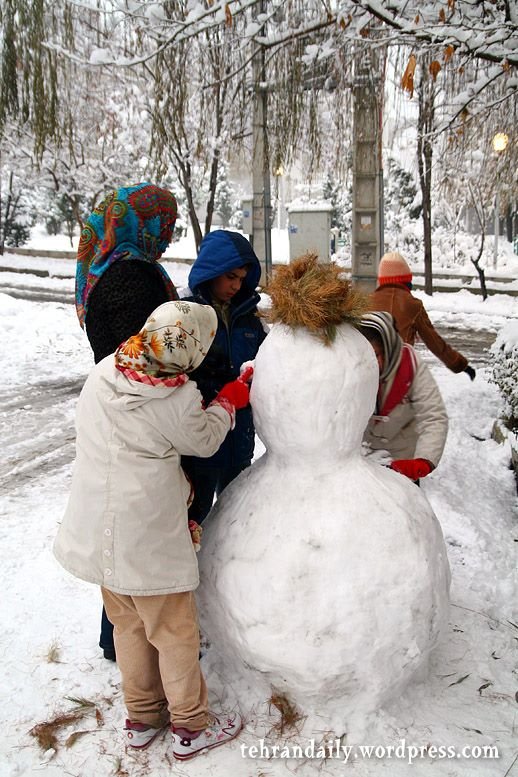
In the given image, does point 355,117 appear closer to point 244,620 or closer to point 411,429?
point 411,429

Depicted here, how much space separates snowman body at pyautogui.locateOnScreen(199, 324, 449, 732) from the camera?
2.25 metres

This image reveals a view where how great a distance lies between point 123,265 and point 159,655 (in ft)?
4.92

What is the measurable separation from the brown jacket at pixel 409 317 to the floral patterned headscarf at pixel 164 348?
2.98 meters

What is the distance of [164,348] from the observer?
6.89 ft

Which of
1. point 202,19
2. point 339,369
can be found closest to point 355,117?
point 202,19

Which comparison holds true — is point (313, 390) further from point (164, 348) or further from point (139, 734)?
point (139, 734)

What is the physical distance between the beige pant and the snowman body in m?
0.18

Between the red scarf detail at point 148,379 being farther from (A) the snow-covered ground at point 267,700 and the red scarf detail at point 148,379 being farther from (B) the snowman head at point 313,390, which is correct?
(A) the snow-covered ground at point 267,700

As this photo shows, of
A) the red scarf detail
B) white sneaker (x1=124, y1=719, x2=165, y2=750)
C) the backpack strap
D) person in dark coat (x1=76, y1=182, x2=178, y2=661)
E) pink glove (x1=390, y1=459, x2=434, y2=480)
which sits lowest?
white sneaker (x1=124, y1=719, x2=165, y2=750)

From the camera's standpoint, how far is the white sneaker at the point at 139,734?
2375 mm

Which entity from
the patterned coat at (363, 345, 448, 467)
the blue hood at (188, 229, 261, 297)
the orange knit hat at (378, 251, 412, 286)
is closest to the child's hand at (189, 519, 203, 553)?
the blue hood at (188, 229, 261, 297)

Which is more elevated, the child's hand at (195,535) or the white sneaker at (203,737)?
the child's hand at (195,535)

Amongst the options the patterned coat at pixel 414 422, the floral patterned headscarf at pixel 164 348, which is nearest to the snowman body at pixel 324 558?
the floral patterned headscarf at pixel 164 348

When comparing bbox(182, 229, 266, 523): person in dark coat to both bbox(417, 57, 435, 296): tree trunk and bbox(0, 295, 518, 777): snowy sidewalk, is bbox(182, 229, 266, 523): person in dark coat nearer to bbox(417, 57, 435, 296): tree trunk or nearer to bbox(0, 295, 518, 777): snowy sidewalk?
bbox(0, 295, 518, 777): snowy sidewalk
